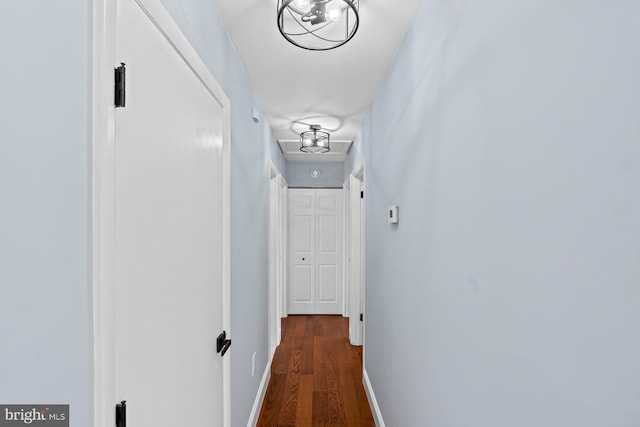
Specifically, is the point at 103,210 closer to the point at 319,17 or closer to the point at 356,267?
the point at 319,17

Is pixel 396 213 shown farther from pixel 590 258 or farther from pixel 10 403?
pixel 10 403

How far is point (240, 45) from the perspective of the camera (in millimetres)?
1843

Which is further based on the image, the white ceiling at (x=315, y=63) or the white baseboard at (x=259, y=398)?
the white baseboard at (x=259, y=398)

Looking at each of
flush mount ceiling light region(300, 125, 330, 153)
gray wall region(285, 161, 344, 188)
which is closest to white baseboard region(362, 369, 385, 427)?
flush mount ceiling light region(300, 125, 330, 153)

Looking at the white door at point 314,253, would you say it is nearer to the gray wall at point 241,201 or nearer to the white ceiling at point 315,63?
the white ceiling at point 315,63

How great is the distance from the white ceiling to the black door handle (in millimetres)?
1523

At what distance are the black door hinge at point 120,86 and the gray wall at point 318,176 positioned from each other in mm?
4404

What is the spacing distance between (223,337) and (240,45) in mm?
1564

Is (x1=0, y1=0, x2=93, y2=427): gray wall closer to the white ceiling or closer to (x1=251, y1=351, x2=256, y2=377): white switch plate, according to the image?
the white ceiling

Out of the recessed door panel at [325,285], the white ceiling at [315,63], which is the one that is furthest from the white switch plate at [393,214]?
the recessed door panel at [325,285]

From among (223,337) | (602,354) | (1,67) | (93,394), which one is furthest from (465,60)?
(223,337)

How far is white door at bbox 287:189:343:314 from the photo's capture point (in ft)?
16.9

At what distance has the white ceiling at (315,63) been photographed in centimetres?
155

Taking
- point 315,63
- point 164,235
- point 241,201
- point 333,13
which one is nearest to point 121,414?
point 164,235
